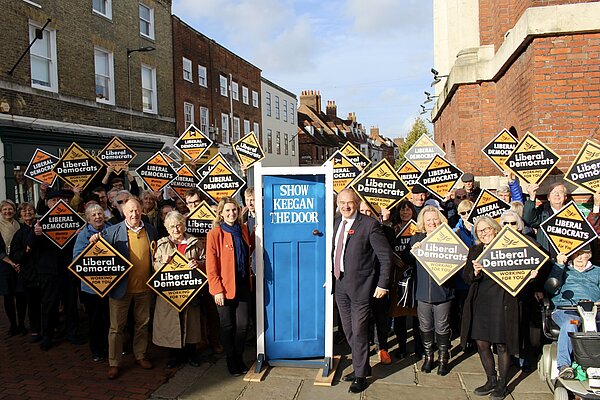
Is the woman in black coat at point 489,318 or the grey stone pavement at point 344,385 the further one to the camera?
the grey stone pavement at point 344,385

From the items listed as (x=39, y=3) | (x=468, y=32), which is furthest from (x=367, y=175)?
(x=39, y=3)

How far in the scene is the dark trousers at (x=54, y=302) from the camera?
6.42 meters

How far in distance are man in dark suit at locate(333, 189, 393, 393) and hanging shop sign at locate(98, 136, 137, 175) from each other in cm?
501

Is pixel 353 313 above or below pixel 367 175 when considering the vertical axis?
below

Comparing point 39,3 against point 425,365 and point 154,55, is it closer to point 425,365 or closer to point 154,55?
point 154,55

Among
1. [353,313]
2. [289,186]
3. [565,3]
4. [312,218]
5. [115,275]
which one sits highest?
[565,3]

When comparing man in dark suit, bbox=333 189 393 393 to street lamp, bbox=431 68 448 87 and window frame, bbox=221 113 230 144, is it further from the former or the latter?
window frame, bbox=221 113 230 144

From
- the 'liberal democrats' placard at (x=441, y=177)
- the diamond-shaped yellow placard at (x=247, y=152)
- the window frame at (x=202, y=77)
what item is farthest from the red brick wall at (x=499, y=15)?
the window frame at (x=202, y=77)

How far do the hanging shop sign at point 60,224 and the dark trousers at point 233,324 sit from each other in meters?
2.44

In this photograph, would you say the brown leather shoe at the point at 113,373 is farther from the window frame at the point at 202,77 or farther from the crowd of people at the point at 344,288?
the window frame at the point at 202,77

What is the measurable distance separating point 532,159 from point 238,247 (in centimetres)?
403

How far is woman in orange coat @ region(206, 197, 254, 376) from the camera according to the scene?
5.29 metres

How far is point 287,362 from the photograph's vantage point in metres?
5.60

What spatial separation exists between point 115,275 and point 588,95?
21.7 feet
